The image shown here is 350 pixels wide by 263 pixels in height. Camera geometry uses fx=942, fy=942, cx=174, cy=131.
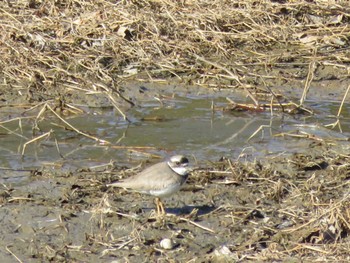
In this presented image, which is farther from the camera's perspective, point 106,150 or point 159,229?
point 106,150

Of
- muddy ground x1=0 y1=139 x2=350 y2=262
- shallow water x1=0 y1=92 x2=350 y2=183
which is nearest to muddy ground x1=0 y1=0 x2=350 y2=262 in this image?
muddy ground x1=0 y1=139 x2=350 y2=262

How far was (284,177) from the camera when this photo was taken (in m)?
7.53

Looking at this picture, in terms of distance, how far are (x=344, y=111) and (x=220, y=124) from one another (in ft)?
4.54

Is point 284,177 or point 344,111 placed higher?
point 284,177

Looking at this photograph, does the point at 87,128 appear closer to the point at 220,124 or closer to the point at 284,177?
the point at 220,124

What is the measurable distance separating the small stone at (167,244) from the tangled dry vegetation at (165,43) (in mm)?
3729

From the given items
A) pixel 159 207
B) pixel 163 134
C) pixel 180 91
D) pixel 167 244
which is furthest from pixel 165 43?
pixel 167 244

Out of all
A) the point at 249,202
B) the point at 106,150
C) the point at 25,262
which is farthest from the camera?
the point at 106,150

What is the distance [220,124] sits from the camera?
923 centimetres

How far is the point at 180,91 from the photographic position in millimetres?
10297

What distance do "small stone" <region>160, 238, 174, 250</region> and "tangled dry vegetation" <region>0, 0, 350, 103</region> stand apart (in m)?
3.73

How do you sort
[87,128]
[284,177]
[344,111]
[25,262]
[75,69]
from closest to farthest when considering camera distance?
[25,262], [284,177], [87,128], [344,111], [75,69]

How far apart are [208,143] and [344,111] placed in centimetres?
182

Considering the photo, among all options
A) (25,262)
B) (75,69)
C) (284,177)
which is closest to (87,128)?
(75,69)
